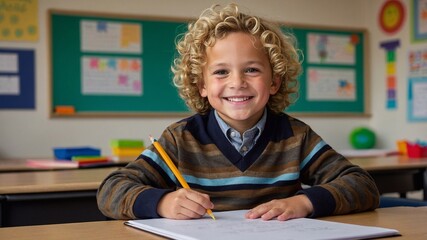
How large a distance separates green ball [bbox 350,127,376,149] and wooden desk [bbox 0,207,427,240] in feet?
12.1

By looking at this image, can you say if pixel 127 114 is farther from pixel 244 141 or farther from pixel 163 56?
pixel 244 141

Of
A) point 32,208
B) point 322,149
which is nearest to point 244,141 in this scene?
point 322,149

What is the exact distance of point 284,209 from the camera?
1082mm

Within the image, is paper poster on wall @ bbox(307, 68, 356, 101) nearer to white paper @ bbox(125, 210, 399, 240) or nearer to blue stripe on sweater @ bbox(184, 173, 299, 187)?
blue stripe on sweater @ bbox(184, 173, 299, 187)

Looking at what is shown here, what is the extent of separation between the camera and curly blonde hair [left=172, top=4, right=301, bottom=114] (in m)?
1.45

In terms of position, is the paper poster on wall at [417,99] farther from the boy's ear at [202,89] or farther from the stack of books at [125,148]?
the boy's ear at [202,89]

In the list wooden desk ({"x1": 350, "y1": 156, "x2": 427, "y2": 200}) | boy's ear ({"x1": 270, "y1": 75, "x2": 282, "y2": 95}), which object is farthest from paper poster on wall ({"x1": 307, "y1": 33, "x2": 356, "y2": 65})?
boy's ear ({"x1": 270, "y1": 75, "x2": 282, "y2": 95})

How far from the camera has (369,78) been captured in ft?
16.4

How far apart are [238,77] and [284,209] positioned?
0.40 m

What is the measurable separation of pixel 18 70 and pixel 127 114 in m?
0.77

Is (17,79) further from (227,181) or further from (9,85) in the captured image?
(227,181)

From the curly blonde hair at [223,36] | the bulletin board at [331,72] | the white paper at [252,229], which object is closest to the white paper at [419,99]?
the bulletin board at [331,72]

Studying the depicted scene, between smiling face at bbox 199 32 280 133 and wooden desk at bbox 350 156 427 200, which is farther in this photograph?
wooden desk at bbox 350 156 427 200

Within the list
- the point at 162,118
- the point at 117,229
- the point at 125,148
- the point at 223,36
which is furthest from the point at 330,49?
the point at 117,229
